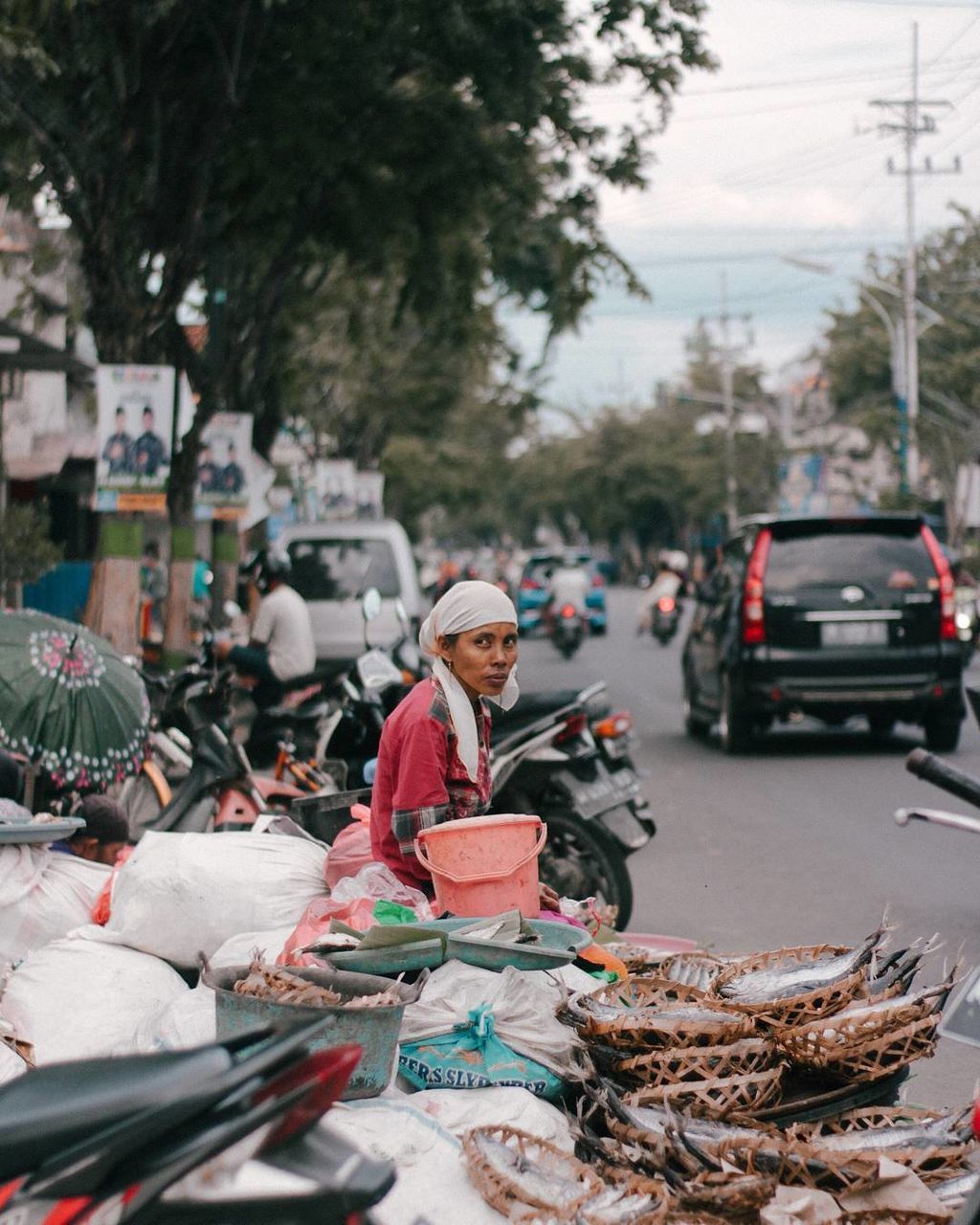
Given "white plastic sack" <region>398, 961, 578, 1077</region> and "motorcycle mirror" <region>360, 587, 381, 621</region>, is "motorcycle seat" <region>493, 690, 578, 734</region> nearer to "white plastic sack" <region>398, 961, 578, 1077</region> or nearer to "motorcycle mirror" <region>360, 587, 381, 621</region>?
"motorcycle mirror" <region>360, 587, 381, 621</region>

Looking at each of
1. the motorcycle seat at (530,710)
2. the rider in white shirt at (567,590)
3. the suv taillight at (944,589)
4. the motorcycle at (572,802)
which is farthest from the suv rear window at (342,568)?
the rider in white shirt at (567,590)

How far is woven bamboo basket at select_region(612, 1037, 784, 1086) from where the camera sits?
3688 mm

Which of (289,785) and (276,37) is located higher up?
(276,37)

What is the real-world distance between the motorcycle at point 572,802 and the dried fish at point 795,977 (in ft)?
9.17

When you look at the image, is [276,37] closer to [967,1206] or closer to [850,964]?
[850,964]

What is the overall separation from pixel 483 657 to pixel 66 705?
9.48 feet

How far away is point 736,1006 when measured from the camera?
3.94 meters

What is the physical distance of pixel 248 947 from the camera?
4586 mm

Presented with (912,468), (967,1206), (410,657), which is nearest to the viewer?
(967,1206)

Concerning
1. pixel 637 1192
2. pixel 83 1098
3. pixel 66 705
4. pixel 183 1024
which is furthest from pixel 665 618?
pixel 83 1098

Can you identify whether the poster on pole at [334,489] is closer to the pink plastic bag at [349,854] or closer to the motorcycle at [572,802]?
the motorcycle at [572,802]

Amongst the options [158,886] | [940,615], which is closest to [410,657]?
[940,615]

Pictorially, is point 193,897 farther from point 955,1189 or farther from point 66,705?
point 66,705

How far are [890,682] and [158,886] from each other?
9452 mm
